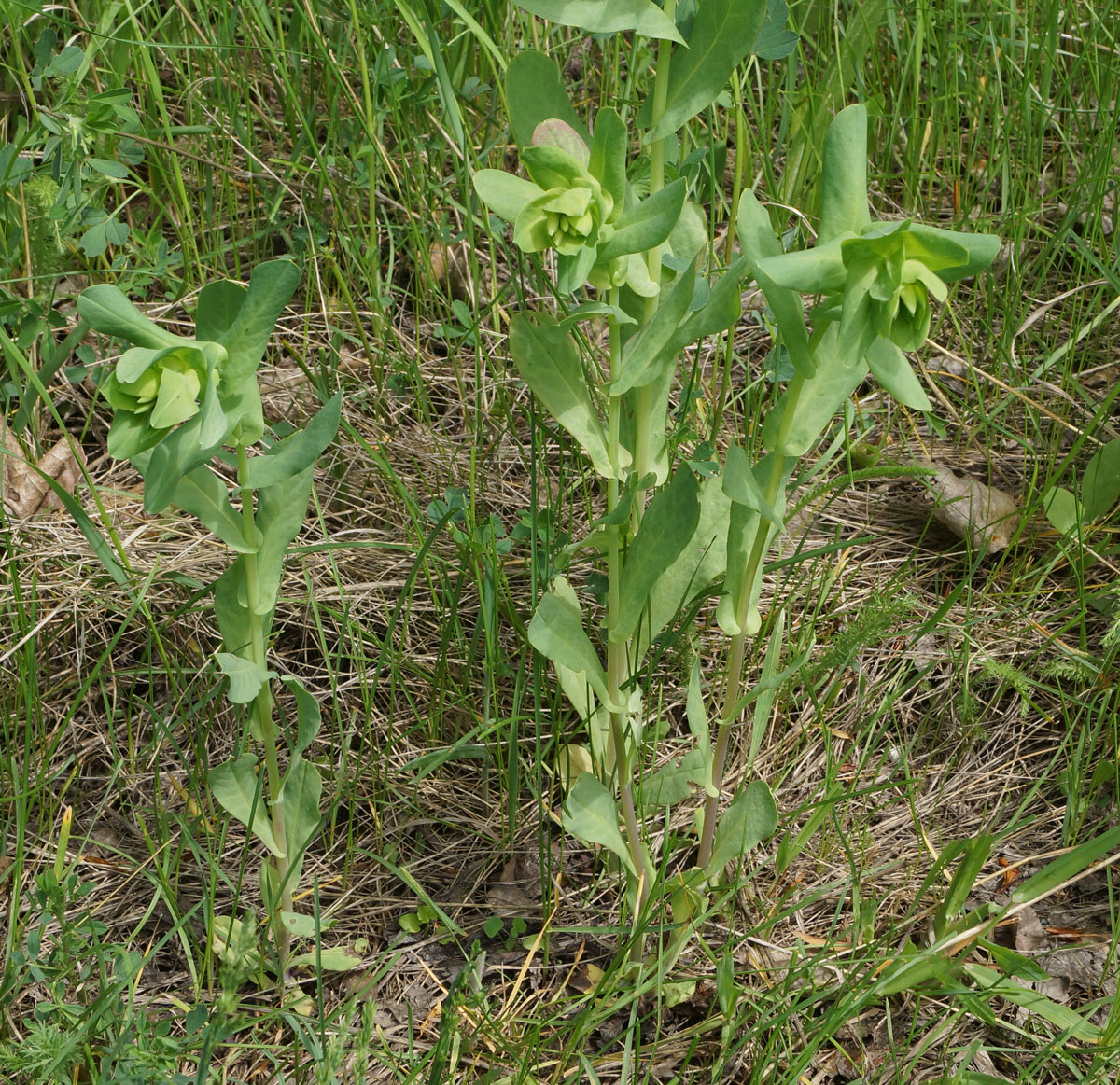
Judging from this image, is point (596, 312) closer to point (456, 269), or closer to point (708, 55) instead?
point (708, 55)

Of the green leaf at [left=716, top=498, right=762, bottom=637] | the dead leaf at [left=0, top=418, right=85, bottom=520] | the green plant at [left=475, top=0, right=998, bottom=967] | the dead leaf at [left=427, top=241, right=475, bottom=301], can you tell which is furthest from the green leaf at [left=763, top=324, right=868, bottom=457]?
the dead leaf at [left=0, top=418, right=85, bottom=520]

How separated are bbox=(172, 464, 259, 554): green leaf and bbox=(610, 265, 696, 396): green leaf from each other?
49 cm

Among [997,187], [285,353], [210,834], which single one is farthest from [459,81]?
[210,834]

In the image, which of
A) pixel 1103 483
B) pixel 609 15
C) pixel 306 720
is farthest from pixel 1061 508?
pixel 306 720

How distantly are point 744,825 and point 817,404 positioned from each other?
0.62m

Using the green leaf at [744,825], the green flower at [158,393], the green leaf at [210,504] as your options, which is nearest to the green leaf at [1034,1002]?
the green leaf at [744,825]

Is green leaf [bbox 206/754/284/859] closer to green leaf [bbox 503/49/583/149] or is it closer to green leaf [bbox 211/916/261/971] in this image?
green leaf [bbox 211/916/261/971]

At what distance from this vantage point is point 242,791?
5.10 ft

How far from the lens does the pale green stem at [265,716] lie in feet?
4.58

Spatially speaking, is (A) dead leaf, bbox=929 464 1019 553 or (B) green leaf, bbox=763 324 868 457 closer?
(B) green leaf, bbox=763 324 868 457

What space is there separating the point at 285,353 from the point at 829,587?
121cm

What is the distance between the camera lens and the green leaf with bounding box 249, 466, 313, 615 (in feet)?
4.74

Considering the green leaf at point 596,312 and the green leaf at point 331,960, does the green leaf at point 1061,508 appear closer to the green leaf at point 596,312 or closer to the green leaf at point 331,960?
the green leaf at point 596,312

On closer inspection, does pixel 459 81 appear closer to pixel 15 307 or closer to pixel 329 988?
pixel 15 307
